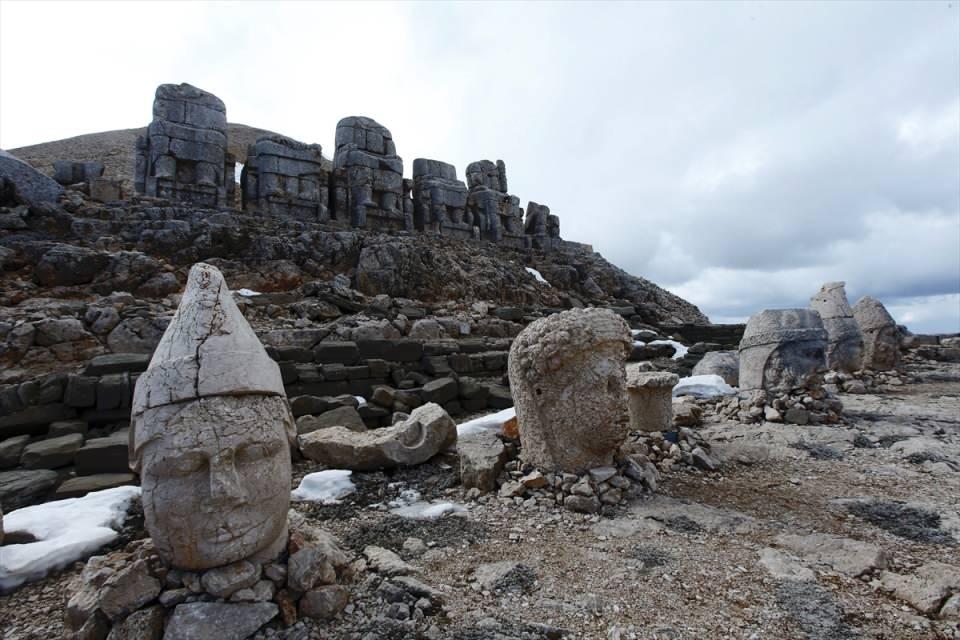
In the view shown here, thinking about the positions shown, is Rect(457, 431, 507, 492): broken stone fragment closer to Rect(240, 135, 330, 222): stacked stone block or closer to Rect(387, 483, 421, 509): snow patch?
Rect(387, 483, 421, 509): snow patch

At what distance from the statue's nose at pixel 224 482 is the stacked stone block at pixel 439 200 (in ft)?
61.6

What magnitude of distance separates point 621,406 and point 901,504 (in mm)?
2336

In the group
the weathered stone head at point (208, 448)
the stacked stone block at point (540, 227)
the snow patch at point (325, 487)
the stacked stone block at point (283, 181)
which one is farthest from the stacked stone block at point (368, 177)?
the weathered stone head at point (208, 448)

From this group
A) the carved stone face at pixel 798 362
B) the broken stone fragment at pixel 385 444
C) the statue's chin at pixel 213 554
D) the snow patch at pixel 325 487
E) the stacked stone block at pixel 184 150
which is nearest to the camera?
the statue's chin at pixel 213 554

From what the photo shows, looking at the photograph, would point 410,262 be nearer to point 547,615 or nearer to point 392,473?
point 392,473

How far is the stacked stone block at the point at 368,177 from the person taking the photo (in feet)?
60.3

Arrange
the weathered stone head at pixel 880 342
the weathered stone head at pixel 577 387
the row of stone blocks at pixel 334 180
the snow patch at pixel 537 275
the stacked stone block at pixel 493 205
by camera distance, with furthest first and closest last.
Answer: the stacked stone block at pixel 493 205, the snow patch at pixel 537 275, the row of stone blocks at pixel 334 180, the weathered stone head at pixel 880 342, the weathered stone head at pixel 577 387

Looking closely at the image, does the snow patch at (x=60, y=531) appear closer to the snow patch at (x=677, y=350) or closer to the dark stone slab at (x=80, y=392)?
the dark stone slab at (x=80, y=392)

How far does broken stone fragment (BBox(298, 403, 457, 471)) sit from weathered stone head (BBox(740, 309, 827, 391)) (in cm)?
468

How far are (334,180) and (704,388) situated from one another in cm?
1526

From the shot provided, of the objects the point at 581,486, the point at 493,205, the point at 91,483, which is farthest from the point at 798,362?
the point at 493,205

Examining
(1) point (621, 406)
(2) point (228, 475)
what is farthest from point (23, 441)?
(1) point (621, 406)

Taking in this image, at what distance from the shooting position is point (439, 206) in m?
20.8

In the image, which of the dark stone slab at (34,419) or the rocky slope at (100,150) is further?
the rocky slope at (100,150)
